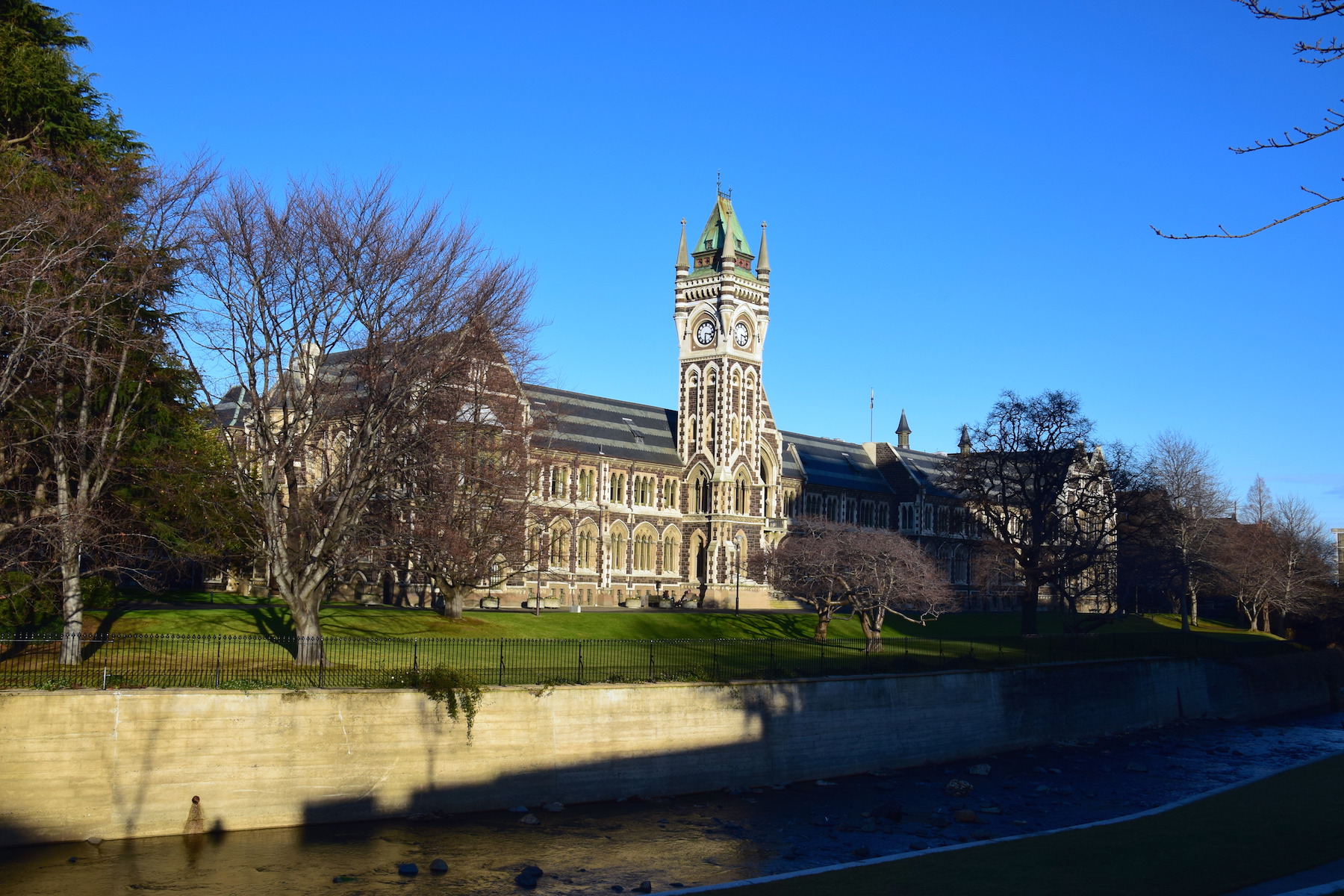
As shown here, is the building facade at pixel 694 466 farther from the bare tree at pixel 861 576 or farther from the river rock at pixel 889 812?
the river rock at pixel 889 812

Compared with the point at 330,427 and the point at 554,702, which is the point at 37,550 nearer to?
the point at 330,427

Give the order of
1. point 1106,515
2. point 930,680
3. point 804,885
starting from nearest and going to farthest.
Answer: point 804,885 < point 930,680 < point 1106,515

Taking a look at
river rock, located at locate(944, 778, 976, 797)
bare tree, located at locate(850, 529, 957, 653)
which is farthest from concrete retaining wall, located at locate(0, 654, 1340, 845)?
bare tree, located at locate(850, 529, 957, 653)

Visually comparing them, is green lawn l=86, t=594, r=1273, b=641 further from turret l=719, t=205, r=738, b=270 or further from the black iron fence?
turret l=719, t=205, r=738, b=270

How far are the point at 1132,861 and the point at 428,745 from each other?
17.3 meters

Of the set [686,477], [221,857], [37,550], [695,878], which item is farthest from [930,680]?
[686,477]

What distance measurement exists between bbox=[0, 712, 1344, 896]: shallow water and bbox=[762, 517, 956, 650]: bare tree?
603 inches

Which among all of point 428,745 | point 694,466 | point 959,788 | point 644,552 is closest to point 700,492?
point 694,466

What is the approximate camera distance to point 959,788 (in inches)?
1448

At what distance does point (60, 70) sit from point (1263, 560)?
81.9 meters

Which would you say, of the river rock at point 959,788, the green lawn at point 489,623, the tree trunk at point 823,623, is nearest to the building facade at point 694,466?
the green lawn at point 489,623

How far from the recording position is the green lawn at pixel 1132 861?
19.6 meters

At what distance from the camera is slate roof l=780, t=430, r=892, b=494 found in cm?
9938

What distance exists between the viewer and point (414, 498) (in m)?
43.9
